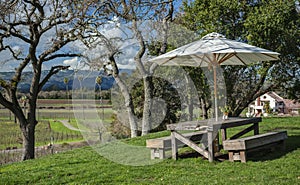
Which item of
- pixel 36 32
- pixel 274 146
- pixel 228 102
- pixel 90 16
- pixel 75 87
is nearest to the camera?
pixel 274 146

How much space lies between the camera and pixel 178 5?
15000 mm

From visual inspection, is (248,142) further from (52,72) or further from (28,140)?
Answer: (52,72)

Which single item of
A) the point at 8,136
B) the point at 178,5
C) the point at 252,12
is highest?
Result: the point at 178,5

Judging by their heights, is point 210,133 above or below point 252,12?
below

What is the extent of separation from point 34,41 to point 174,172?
8724 mm

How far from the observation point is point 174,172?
5172mm

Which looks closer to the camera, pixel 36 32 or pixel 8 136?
pixel 36 32

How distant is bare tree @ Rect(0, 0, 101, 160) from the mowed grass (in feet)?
20.6

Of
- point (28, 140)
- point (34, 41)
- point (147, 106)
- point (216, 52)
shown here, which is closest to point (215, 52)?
point (216, 52)

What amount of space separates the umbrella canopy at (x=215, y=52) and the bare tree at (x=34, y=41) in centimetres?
537

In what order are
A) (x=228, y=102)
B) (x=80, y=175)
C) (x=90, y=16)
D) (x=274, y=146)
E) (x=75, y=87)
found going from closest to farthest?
A: 1. (x=80, y=175)
2. (x=274, y=146)
3. (x=75, y=87)
4. (x=90, y=16)
5. (x=228, y=102)

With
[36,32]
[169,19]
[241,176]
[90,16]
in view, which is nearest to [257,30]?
[169,19]

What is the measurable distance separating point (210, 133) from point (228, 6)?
341 inches

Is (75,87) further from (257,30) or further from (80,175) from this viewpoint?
(257,30)
